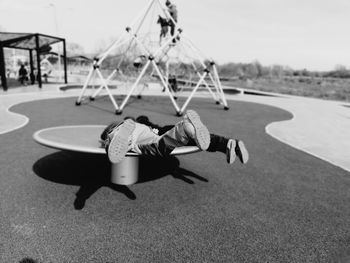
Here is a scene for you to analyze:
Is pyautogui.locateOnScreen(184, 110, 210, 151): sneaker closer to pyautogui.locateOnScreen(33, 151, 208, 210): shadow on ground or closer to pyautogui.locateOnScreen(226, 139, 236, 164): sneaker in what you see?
pyautogui.locateOnScreen(226, 139, 236, 164): sneaker

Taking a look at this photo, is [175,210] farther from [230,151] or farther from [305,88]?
[305,88]

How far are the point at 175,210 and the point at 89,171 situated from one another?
206cm

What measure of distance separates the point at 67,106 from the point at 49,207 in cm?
1046

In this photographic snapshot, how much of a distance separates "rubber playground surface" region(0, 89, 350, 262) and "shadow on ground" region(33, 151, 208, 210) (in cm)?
2

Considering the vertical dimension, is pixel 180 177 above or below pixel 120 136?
below

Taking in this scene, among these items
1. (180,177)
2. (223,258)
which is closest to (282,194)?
(180,177)

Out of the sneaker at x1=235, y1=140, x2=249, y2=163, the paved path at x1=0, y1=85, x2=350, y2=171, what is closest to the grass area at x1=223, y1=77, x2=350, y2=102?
the paved path at x1=0, y1=85, x2=350, y2=171

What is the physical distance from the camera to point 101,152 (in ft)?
12.1

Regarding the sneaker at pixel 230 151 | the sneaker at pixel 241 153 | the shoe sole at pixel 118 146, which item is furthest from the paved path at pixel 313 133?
the shoe sole at pixel 118 146

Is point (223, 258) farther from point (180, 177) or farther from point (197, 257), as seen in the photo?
point (180, 177)

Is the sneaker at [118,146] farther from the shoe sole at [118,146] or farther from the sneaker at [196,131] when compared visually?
the sneaker at [196,131]

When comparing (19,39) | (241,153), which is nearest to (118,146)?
(241,153)

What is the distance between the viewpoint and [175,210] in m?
3.71

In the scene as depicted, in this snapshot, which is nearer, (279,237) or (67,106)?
(279,237)
